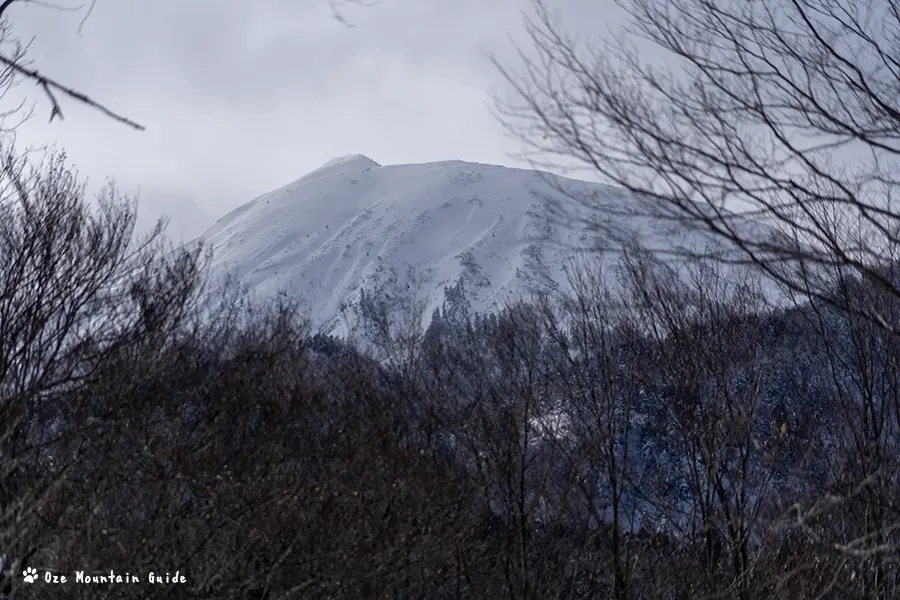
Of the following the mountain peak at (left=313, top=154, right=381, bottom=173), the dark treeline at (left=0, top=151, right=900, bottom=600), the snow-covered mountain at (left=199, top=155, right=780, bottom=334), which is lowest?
the dark treeline at (left=0, top=151, right=900, bottom=600)

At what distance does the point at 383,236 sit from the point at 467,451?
339ft

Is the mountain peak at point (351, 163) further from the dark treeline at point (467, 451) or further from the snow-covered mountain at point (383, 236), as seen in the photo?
the dark treeline at point (467, 451)

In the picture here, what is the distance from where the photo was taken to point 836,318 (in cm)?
920

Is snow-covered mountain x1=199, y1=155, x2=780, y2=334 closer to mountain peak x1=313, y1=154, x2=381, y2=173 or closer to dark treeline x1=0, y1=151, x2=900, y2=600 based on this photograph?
mountain peak x1=313, y1=154, x2=381, y2=173

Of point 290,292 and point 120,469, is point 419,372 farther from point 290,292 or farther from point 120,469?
point 290,292

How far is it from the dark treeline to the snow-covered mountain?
71957mm

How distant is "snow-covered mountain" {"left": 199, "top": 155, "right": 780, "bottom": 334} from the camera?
98.2 m

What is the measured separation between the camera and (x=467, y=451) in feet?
44.5

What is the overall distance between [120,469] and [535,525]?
601 centimetres

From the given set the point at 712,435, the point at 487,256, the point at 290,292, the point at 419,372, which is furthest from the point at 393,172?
the point at 712,435

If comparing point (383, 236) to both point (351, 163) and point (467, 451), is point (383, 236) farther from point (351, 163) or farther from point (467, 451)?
point (467, 451)

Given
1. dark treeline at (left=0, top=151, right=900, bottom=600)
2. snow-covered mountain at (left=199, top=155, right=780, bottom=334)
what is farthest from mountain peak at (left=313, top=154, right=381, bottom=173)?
dark treeline at (left=0, top=151, right=900, bottom=600)

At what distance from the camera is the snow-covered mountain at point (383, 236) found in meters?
98.2

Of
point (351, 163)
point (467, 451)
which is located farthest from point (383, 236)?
point (467, 451)
